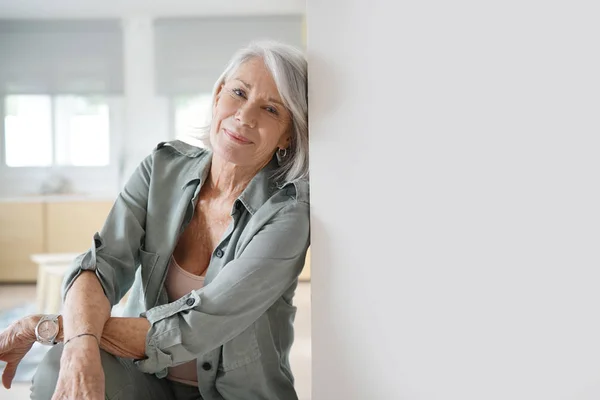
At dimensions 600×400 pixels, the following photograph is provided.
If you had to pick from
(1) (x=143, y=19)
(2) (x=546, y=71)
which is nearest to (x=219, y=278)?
(2) (x=546, y=71)

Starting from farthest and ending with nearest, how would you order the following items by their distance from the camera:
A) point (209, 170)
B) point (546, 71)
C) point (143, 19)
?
1. point (143, 19)
2. point (209, 170)
3. point (546, 71)

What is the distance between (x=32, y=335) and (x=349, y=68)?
80cm

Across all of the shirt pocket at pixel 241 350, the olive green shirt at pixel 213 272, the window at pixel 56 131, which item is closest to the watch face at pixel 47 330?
the olive green shirt at pixel 213 272

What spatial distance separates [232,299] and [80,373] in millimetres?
294

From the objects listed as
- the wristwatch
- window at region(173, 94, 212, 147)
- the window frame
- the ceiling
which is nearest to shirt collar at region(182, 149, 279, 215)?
the wristwatch

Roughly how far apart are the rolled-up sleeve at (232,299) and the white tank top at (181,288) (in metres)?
0.19

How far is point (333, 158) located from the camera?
1238 mm

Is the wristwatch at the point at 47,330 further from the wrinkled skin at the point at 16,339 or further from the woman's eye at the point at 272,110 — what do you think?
the woman's eye at the point at 272,110

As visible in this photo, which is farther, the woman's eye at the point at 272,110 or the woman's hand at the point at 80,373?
the woman's eye at the point at 272,110

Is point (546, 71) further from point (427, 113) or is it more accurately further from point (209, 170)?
point (209, 170)

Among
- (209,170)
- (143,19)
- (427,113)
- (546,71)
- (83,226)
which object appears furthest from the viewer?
(143,19)

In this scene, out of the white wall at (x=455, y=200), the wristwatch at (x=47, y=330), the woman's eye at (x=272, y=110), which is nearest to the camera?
the white wall at (x=455, y=200)

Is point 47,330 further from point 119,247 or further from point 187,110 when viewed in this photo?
point 187,110

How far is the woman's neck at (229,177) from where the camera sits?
1423 millimetres
